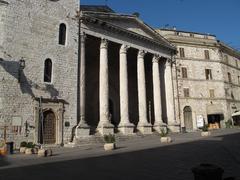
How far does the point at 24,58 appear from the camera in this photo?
19.0m

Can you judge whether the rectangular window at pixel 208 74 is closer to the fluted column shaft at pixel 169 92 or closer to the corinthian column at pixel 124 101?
the fluted column shaft at pixel 169 92

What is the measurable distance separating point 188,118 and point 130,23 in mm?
15035

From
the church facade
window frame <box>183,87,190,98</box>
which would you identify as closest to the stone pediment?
the church facade

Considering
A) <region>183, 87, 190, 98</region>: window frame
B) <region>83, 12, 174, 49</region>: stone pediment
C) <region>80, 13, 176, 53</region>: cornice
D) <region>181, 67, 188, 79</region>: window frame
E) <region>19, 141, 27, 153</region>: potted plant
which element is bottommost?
<region>19, 141, 27, 153</region>: potted plant

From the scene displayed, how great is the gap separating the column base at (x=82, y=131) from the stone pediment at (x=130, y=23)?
31.9ft

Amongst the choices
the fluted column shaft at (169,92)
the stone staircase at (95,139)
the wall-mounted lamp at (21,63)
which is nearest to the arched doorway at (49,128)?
the stone staircase at (95,139)

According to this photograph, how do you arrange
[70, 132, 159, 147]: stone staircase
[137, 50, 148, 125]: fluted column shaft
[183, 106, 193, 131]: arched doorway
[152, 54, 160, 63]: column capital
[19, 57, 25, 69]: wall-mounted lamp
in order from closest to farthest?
[19, 57, 25, 69]: wall-mounted lamp < [70, 132, 159, 147]: stone staircase < [137, 50, 148, 125]: fluted column shaft < [152, 54, 160, 63]: column capital < [183, 106, 193, 131]: arched doorway

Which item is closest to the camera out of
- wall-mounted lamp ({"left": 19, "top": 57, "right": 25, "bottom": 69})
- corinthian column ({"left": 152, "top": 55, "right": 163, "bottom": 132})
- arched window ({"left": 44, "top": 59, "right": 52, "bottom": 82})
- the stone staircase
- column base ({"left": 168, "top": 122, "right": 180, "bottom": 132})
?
wall-mounted lamp ({"left": 19, "top": 57, "right": 25, "bottom": 69})

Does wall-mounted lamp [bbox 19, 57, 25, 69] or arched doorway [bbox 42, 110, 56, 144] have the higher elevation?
wall-mounted lamp [bbox 19, 57, 25, 69]

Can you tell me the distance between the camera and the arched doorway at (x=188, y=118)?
112 ft

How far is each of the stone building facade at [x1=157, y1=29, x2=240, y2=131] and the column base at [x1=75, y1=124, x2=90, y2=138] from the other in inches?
608

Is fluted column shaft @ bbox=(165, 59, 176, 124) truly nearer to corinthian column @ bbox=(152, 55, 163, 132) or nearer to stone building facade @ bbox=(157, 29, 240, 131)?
stone building facade @ bbox=(157, 29, 240, 131)

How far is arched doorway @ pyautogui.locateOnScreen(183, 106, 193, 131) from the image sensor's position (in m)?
34.1

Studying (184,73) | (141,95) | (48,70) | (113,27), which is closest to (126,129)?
(141,95)
